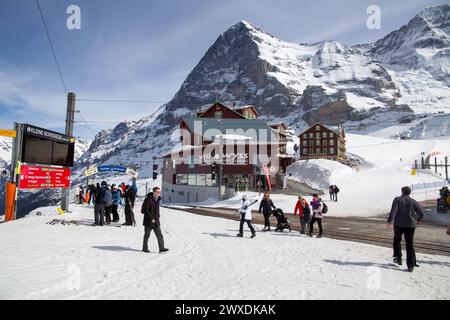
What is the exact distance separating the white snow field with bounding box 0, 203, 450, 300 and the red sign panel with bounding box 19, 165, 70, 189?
575cm

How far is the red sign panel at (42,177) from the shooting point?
15.4 metres

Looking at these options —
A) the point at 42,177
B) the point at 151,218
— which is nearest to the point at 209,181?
the point at 42,177

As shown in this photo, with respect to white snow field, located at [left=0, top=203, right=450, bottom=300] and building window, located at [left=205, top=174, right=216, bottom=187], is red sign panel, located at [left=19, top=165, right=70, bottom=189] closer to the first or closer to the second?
white snow field, located at [left=0, top=203, right=450, bottom=300]

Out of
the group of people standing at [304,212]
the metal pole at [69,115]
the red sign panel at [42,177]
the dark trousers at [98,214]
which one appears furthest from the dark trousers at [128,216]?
the metal pole at [69,115]

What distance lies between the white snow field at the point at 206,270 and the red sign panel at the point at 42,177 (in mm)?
5751

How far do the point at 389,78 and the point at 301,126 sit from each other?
78871 millimetres

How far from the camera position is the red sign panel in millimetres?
15422

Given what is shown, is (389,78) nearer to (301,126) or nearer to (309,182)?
(301,126)

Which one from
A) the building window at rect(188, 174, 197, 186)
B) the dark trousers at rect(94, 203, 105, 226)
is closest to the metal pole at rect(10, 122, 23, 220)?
the dark trousers at rect(94, 203, 105, 226)

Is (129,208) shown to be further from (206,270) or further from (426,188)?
(426,188)

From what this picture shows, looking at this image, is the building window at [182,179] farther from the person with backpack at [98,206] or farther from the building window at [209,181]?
the person with backpack at [98,206]

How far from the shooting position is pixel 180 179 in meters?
42.2

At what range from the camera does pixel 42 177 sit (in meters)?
16.4
